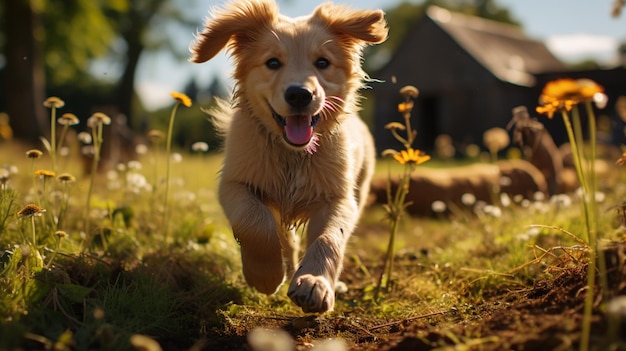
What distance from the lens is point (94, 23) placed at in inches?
738

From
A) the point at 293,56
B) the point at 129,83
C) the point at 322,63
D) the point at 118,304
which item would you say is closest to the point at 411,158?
the point at 322,63

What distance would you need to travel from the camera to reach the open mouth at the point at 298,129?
10.5ft

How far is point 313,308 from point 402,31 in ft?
144

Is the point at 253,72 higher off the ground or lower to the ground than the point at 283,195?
higher

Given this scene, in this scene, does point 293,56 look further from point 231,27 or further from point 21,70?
point 21,70

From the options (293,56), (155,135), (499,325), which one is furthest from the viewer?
(155,135)

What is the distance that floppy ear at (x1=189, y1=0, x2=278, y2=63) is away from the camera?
3.56 m

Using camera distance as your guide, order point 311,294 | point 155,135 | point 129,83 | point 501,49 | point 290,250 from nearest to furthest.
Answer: point 311,294 → point 290,250 → point 155,135 → point 501,49 → point 129,83

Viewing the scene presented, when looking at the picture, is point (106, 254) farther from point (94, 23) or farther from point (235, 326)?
point (94, 23)

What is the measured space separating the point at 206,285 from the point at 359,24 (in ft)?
5.84

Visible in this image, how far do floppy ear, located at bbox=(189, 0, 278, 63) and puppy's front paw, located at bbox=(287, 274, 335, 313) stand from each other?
1.67 metres

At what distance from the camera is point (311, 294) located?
2.46 m

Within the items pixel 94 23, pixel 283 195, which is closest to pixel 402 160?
pixel 283 195

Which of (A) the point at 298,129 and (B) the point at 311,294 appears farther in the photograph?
(A) the point at 298,129
